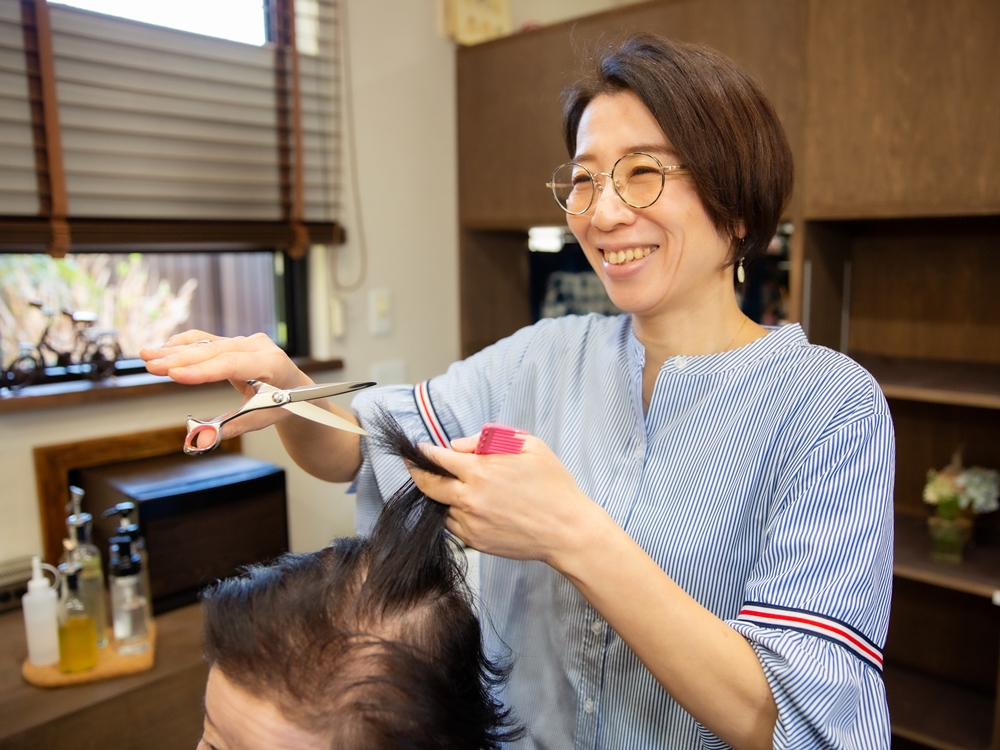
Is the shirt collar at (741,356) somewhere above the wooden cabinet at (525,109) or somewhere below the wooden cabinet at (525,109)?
below

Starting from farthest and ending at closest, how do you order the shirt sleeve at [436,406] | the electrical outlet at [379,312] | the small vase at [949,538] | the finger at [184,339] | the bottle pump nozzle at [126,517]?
the electrical outlet at [379,312], the small vase at [949,538], the bottle pump nozzle at [126,517], the shirt sleeve at [436,406], the finger at [184,339]

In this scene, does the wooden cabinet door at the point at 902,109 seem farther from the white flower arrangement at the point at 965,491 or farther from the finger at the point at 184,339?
the finger at the point at 184,339

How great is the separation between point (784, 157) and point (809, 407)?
358 mm

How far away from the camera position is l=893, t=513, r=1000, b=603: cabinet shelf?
184 cm

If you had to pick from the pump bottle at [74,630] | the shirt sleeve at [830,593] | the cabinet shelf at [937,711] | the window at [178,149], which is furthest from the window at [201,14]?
the cabinet shelf at [937,711]

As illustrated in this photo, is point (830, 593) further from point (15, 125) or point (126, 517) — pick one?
point (15, 125)

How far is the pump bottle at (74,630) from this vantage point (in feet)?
4.76

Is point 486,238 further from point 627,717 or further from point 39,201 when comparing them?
point 627,717

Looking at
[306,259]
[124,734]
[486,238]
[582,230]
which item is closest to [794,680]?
[582,230]

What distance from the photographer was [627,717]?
0.99 m

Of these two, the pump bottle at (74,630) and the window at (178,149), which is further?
the window at (178,149)

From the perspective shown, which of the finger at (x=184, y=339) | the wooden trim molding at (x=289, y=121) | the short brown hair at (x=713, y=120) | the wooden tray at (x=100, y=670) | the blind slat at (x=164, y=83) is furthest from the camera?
the wooden trim molding at (x=289, y=121)

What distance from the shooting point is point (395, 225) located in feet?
8.42

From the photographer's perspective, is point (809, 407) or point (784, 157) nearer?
point (809, 407)
